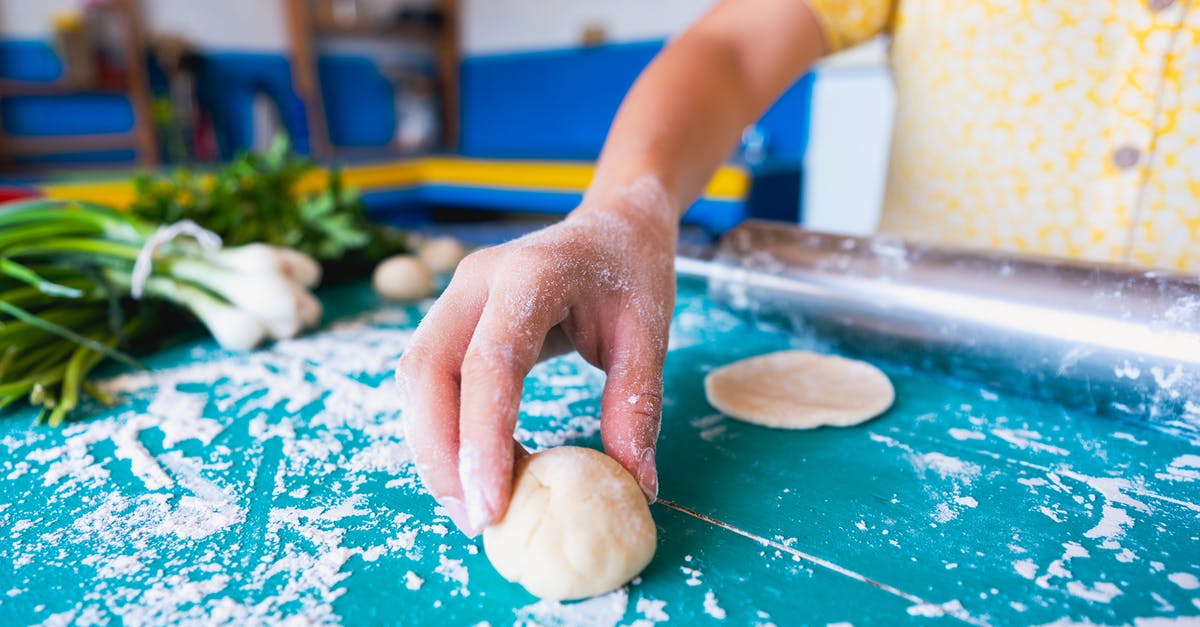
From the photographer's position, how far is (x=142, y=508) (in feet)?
2.72

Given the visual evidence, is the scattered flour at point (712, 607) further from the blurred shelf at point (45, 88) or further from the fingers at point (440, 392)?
the blurred shelf at point (45, 88)

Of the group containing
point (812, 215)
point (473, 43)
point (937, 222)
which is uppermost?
point (473, 43)

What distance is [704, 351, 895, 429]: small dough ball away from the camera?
1001 mm

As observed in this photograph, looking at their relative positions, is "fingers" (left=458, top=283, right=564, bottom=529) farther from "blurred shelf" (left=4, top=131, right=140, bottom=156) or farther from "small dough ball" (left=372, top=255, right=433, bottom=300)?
"blurred shelf" (left=4, top=131, right=140, bottom=156)

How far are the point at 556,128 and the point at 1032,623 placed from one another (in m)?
5.53

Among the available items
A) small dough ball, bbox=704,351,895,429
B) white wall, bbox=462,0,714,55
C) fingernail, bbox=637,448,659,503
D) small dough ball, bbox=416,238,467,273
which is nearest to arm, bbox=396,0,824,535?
fingernail, bbox=637,448,659,503

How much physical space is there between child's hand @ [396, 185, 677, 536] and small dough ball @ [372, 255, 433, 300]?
830mm

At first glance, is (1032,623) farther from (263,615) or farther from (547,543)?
(263,615)

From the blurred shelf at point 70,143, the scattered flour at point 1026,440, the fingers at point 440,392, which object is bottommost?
the scattered flour at point 1026,440

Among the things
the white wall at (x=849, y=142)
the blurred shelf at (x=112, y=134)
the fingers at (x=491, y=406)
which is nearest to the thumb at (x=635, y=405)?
the fingers at (x=491, y=406)

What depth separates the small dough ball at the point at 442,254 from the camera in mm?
1997

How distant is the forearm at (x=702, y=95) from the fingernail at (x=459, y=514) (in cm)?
53

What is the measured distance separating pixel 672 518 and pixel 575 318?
10.2 inches

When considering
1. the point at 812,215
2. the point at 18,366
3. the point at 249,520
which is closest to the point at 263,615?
the point at 249,520
